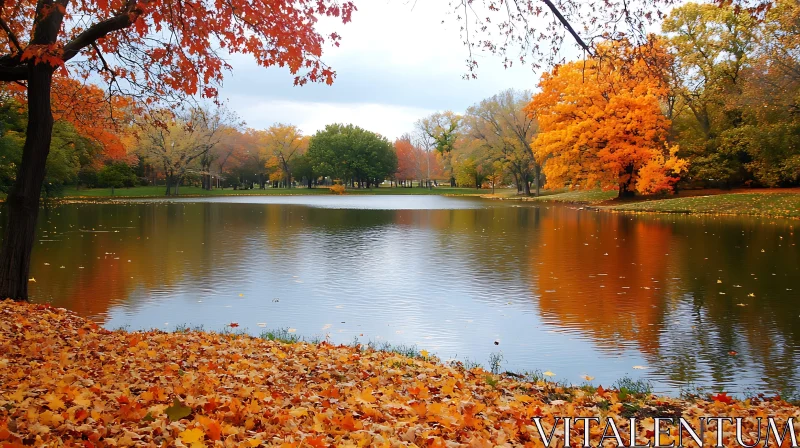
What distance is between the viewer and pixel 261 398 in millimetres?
4758

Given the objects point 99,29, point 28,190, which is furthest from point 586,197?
point 28,190

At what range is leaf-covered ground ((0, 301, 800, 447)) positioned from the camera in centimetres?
386

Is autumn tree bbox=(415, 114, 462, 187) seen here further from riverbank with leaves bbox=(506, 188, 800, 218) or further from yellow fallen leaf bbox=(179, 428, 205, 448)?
yellow fallen leaf bbox=(179, 428, 205, 448)

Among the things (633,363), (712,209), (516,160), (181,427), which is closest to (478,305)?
(633,363)

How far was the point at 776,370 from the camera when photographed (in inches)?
283

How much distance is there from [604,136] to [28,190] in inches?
1473

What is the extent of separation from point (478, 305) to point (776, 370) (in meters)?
4.67

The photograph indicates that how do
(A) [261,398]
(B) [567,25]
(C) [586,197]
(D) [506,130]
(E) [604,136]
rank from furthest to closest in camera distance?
(D) [506,130] → (C) [586,197] → (E) [604,136] → (B) [567,25] → (A) [261,398]

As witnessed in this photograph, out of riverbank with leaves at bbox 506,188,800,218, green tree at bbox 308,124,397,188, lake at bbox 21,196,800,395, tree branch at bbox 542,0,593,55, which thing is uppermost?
green tree at bbox 308,124,397,188

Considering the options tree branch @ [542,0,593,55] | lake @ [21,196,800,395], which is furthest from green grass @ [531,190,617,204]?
tree branch @ [542,0,593,55]

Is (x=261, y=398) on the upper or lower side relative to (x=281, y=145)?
lower

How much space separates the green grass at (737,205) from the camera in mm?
31016

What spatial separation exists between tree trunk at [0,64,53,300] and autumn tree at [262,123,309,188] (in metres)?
86.6

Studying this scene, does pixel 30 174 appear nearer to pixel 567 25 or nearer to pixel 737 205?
pixel 567 25
